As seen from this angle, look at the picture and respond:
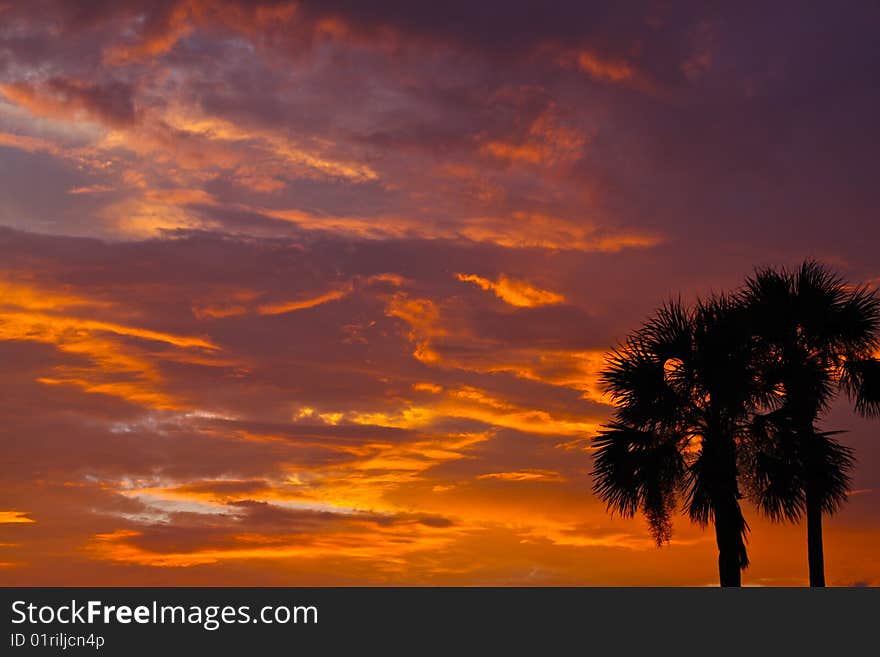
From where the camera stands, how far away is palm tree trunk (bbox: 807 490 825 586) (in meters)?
33.9

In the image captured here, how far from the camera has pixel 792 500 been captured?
3453 centimetres

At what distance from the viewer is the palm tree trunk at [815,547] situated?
111 ft

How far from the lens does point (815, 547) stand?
33938 millimetres
